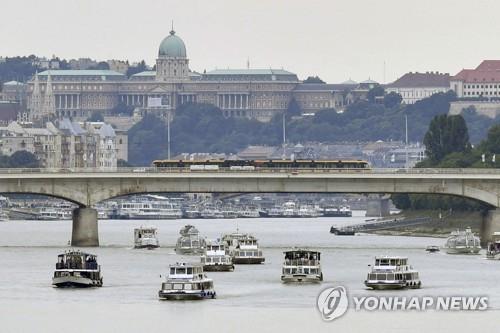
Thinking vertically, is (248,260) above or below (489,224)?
below

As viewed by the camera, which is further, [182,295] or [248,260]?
[248,260]

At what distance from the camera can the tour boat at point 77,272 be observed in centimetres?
13925

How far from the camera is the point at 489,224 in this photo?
187 metres

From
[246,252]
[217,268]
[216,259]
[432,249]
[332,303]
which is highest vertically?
[432,249]

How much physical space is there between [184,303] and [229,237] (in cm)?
4669

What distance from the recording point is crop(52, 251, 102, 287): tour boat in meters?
139

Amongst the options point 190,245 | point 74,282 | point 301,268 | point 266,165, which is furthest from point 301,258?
point 266,165

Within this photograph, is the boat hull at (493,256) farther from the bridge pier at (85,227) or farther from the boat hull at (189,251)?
the bridge pier at (85,227)

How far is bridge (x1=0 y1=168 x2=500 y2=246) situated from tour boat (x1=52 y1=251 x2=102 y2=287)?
148 feet

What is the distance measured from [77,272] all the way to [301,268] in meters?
A: 11.8

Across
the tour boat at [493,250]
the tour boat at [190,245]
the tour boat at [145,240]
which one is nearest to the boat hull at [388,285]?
the tour boat at [493,250]

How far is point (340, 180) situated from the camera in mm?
186875

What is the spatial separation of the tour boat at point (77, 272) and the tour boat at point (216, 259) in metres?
13.6

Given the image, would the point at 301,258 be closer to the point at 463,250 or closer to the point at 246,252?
the point at 246,252
